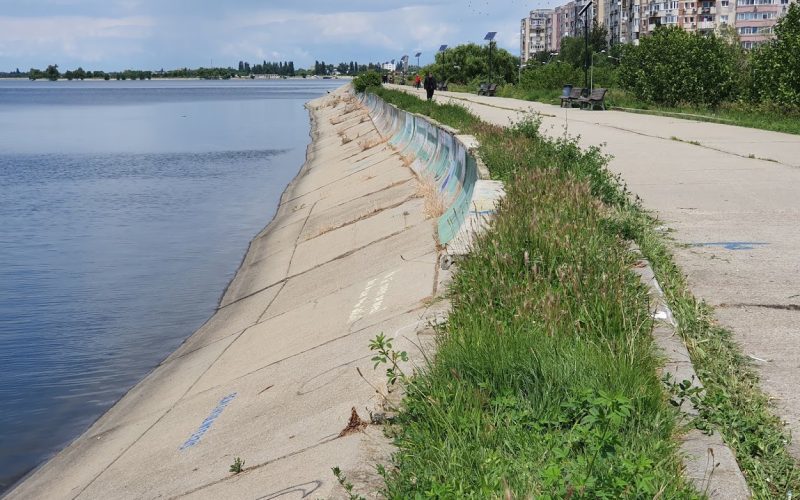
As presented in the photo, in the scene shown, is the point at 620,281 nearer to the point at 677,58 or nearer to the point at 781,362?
the point at 781,362

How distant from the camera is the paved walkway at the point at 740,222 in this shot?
6.16m

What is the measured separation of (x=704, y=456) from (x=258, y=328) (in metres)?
9.13

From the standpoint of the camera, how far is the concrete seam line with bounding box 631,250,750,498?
395cm

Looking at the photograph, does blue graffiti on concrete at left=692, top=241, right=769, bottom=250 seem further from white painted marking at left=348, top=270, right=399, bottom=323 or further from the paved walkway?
white painted marking at left=348, top=270, right=399, bottom=323

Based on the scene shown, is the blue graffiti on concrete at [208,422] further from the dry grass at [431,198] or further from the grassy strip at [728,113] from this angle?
the grassy strip at [728,113]

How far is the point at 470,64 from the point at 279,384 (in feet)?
320

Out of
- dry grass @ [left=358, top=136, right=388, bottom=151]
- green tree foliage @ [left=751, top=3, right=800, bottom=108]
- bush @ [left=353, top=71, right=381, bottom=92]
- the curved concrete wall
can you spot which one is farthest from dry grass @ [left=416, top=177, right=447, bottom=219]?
bush @ [left=353, top=71, right=381, bottom=92]

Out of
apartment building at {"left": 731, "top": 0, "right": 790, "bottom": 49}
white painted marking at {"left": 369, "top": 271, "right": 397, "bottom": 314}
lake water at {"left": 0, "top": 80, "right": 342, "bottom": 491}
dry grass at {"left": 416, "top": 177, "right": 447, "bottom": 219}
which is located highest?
apartment building at {"left": 731, "top": 0, "right": 790, "bottom": 49}

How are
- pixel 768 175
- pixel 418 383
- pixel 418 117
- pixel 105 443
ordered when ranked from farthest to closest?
pixel 418 117
pixel 768 175
pixel 105 443
pixel 418 383

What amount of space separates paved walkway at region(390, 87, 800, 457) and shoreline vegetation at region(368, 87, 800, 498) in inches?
9.0

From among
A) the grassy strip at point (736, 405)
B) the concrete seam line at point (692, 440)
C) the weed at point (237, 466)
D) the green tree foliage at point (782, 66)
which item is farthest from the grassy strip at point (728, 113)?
the weed at point (237, 466)

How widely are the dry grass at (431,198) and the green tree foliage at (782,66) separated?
14.8 m

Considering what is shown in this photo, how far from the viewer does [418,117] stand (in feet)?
89.1

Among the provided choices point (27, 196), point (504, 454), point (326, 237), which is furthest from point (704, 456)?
point (27, 196)
